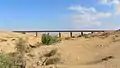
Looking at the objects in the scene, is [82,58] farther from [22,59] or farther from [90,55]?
[22,59]

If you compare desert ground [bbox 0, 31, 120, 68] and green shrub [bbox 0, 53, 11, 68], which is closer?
green shrub [bbox 0, 53, 11, 68]

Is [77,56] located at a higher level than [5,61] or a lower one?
lower

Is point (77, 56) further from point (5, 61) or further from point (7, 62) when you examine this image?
point (5, 61)

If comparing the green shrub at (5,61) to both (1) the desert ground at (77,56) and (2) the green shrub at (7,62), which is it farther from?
(1) the desert ground at (77,56)

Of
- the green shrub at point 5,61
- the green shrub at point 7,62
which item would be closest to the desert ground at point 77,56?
the green shrub at point 7,62

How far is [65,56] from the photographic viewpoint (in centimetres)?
2106

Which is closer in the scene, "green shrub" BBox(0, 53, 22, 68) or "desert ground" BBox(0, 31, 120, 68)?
"green shrub" BBox(0, 53, 22, 68)

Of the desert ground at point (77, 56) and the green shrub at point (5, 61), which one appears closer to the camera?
the green shrub at point (5, 61)

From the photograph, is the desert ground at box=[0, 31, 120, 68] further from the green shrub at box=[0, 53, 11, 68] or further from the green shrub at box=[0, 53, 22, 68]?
the green shrub at box=[0, 53, 11, 68]

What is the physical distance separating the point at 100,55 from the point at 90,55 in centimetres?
110

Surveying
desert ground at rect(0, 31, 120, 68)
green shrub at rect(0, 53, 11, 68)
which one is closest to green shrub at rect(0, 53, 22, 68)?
green shrub at rect(0, 53, 11, 68)

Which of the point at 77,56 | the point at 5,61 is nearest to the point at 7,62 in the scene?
the point at 5,61

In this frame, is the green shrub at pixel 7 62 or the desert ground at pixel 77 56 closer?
the green shrub at pixel 7 62

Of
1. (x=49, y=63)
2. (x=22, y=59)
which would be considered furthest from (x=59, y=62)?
(x=22, y=59)
